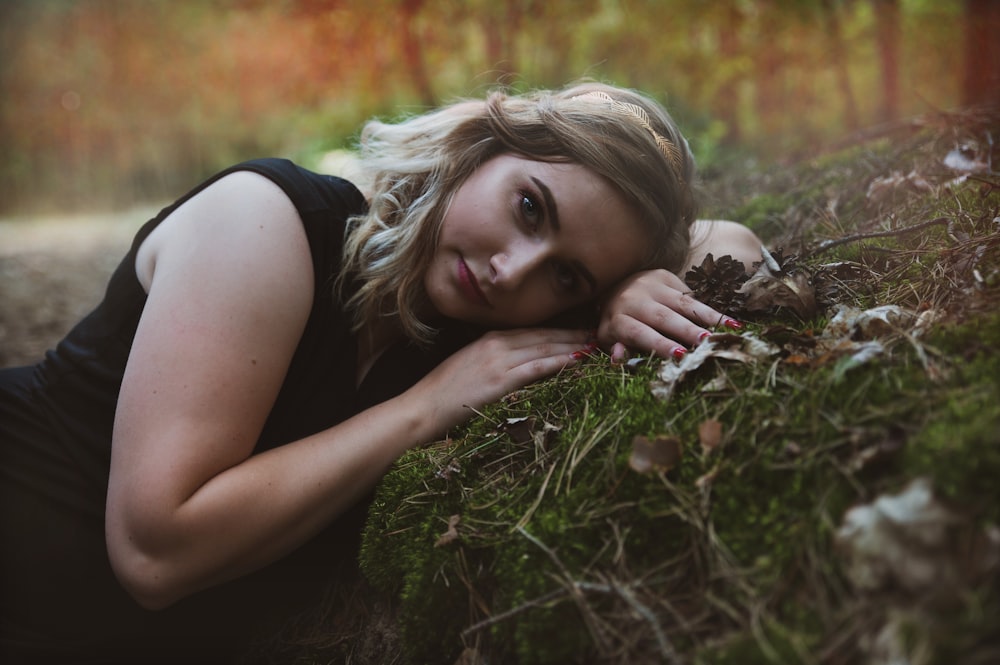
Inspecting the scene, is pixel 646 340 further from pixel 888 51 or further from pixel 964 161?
pixel 888 51

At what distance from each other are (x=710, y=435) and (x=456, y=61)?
11.2m

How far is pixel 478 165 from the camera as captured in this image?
2383 mm

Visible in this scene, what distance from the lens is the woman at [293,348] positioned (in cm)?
183

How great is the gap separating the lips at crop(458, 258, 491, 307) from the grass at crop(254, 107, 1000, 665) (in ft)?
1.47

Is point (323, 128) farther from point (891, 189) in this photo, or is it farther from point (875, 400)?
point (875, 400)

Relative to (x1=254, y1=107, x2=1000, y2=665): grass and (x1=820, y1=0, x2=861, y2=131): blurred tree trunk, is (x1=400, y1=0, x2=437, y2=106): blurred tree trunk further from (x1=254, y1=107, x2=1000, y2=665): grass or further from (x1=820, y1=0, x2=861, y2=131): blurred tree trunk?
(x1=254, y1=107, x2=1000, y2=665): grass

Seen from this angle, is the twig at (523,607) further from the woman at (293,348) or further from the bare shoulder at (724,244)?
the bare shoulder at (724,244)

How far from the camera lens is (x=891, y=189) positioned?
2896mm

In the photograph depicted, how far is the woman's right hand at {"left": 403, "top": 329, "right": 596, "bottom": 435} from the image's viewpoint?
6.83ft

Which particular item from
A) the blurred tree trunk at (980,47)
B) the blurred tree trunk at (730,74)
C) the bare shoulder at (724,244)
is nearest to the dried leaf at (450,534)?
the bare shoulder at (724,244)

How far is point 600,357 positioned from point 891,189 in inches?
74.9

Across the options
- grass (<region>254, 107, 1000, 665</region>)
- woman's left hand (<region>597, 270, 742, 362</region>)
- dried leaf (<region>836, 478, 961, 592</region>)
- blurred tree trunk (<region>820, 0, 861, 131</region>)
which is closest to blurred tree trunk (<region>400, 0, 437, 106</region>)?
blurred tree trunk (<region>820, 0, 861, 131</region>)

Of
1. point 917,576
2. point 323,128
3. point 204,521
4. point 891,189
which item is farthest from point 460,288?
point 323,128

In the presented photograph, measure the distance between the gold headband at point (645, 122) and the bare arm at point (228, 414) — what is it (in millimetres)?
970
